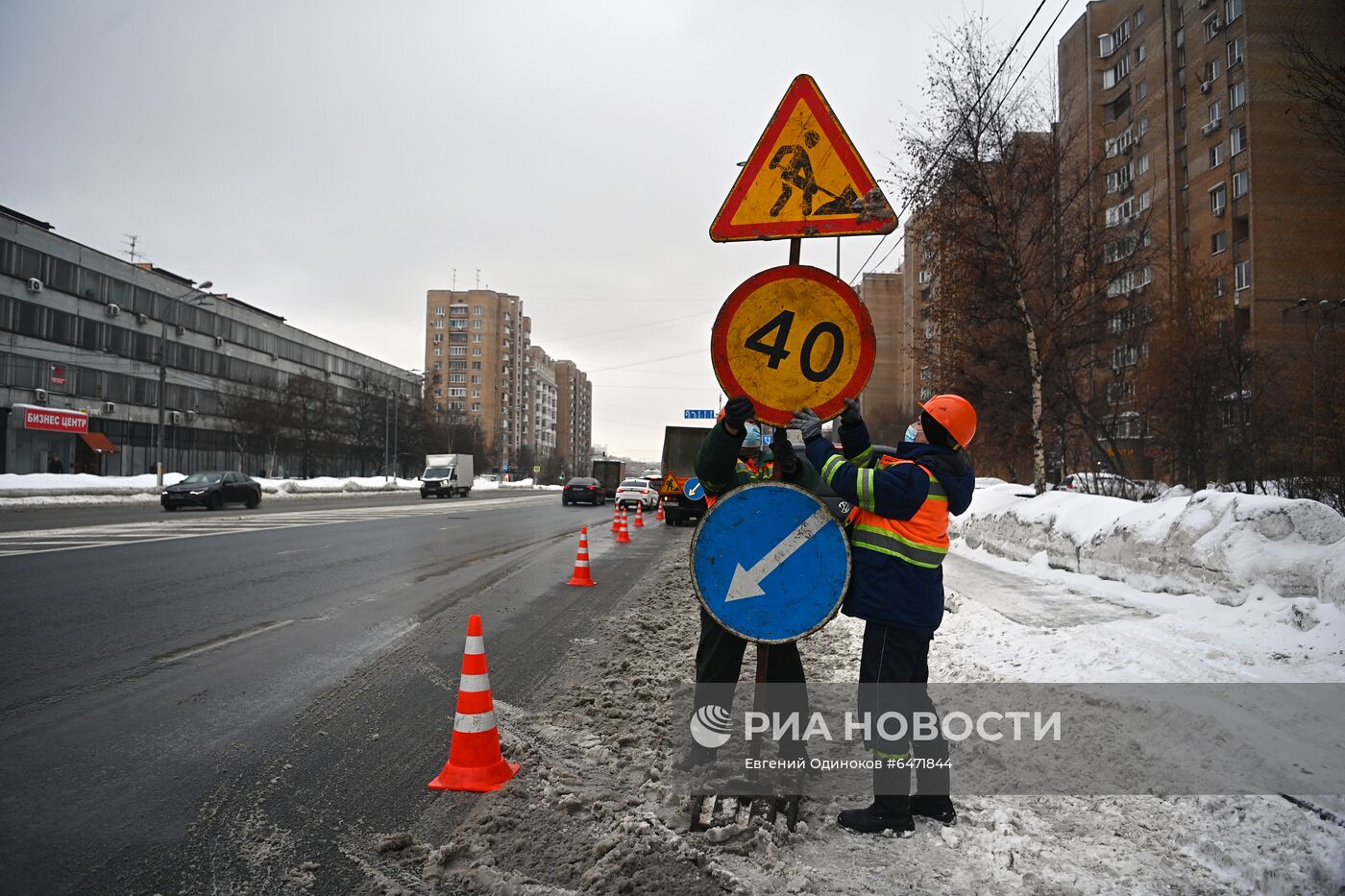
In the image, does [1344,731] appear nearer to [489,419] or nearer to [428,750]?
[428,750]

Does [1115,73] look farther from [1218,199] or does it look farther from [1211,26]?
[1218,199]

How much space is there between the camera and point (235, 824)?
3.34 meters

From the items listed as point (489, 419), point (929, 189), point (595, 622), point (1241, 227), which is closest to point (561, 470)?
point (489, 419)

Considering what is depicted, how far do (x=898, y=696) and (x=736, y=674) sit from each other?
85 centimetres

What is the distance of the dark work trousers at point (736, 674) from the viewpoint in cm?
374

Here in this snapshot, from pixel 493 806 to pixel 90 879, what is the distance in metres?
1.49

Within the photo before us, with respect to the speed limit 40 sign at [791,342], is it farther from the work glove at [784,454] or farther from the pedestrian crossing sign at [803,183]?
the pedestrian crossing sign at [803,183]

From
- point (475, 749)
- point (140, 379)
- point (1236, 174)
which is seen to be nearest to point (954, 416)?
point (475, 749)

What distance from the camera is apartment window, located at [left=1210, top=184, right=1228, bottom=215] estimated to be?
42.1m

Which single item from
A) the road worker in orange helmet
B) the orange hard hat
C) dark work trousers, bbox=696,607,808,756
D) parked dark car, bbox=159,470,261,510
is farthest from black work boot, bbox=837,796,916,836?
parked dark car, bbox=159,470,261,510

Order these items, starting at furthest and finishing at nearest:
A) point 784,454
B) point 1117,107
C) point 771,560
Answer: point 1117,107
point 784,454
point 771,560

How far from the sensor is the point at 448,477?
49.7m

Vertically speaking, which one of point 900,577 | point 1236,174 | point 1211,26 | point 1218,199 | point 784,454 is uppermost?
point 1211,26

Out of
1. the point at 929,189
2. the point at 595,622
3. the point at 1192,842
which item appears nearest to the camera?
the point at 1192,842
